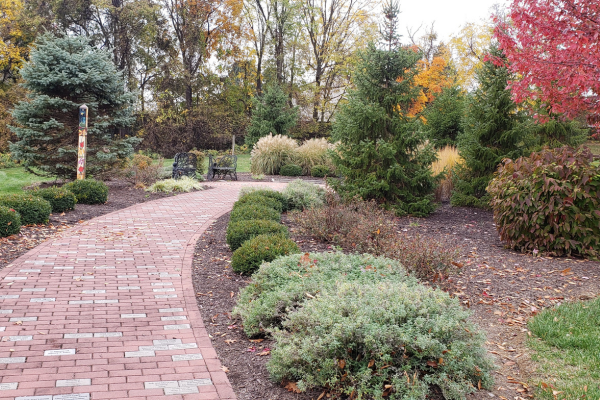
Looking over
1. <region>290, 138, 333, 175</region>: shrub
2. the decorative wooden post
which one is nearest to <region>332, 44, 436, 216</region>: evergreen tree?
the decorative wooden post

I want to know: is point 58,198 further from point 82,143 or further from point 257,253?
point 257,253

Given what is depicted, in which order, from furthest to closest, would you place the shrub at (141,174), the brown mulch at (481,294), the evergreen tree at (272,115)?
the evergreen tree at (272,115) < the shrub at (141,174) < the brown mulch at (481,294)

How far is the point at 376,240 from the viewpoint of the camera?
594 cm

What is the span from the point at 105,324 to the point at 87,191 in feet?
20.5

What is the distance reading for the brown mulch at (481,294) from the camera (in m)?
3.12

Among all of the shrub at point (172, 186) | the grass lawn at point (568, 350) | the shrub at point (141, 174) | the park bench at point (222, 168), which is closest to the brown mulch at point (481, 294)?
the grass lawn at point (568, 350)

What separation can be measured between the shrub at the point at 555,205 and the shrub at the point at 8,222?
7116 mm

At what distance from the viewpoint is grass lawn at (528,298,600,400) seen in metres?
2.94

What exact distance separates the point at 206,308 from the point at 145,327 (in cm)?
66

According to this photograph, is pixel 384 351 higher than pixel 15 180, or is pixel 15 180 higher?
pixel 384 351

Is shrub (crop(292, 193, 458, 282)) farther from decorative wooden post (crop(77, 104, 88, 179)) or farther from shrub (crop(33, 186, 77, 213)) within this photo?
decorative wooden post (crop(77, 104, 88, 179))

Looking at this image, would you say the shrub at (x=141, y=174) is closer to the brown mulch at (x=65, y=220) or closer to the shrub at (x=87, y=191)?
the brown mulch at (x=65, y=220)

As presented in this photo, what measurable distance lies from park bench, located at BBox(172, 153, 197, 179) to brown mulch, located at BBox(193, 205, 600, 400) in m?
6.61

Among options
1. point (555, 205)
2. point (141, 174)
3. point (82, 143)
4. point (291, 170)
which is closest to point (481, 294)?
point (555, 205)
